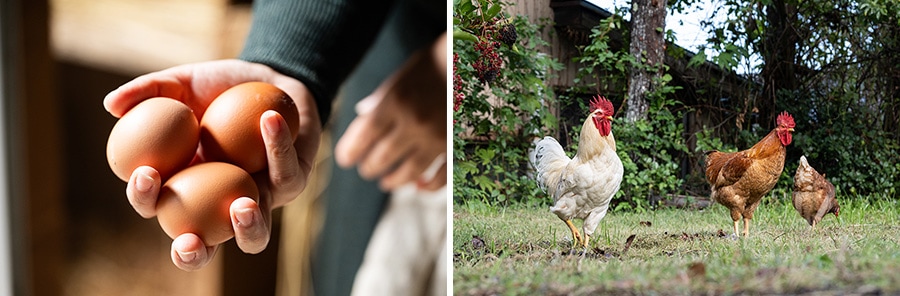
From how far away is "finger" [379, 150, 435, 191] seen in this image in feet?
4.47

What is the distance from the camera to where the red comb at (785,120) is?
134 centimetres

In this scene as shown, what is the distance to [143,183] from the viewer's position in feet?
2.72

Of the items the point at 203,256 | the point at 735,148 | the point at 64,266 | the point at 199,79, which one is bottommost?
the point at 64,266

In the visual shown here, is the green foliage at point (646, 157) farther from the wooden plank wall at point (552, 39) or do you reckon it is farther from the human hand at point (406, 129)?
the human hand at point (406, 129)

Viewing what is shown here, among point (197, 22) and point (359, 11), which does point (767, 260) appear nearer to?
point (359, 11)

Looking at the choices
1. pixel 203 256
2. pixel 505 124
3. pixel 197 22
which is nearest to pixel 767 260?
pixel 505 124

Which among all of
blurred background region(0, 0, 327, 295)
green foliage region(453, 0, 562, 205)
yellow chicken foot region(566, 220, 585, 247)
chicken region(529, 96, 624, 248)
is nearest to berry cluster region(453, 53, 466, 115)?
green foliage region(453, 0, 562, 205)

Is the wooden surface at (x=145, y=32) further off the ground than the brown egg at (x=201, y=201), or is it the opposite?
the wooden surface at (x=145, y=32)

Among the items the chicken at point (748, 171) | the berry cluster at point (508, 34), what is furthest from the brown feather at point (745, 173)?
the berry cluster at point (508, 34)

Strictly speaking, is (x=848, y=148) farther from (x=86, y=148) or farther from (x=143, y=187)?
(x=86, y=148)

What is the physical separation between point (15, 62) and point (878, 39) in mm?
2010

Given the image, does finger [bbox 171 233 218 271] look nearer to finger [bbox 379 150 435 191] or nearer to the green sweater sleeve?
the green sweater sleeve

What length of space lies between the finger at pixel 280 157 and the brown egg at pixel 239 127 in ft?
0.06

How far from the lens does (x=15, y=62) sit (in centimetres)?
162
